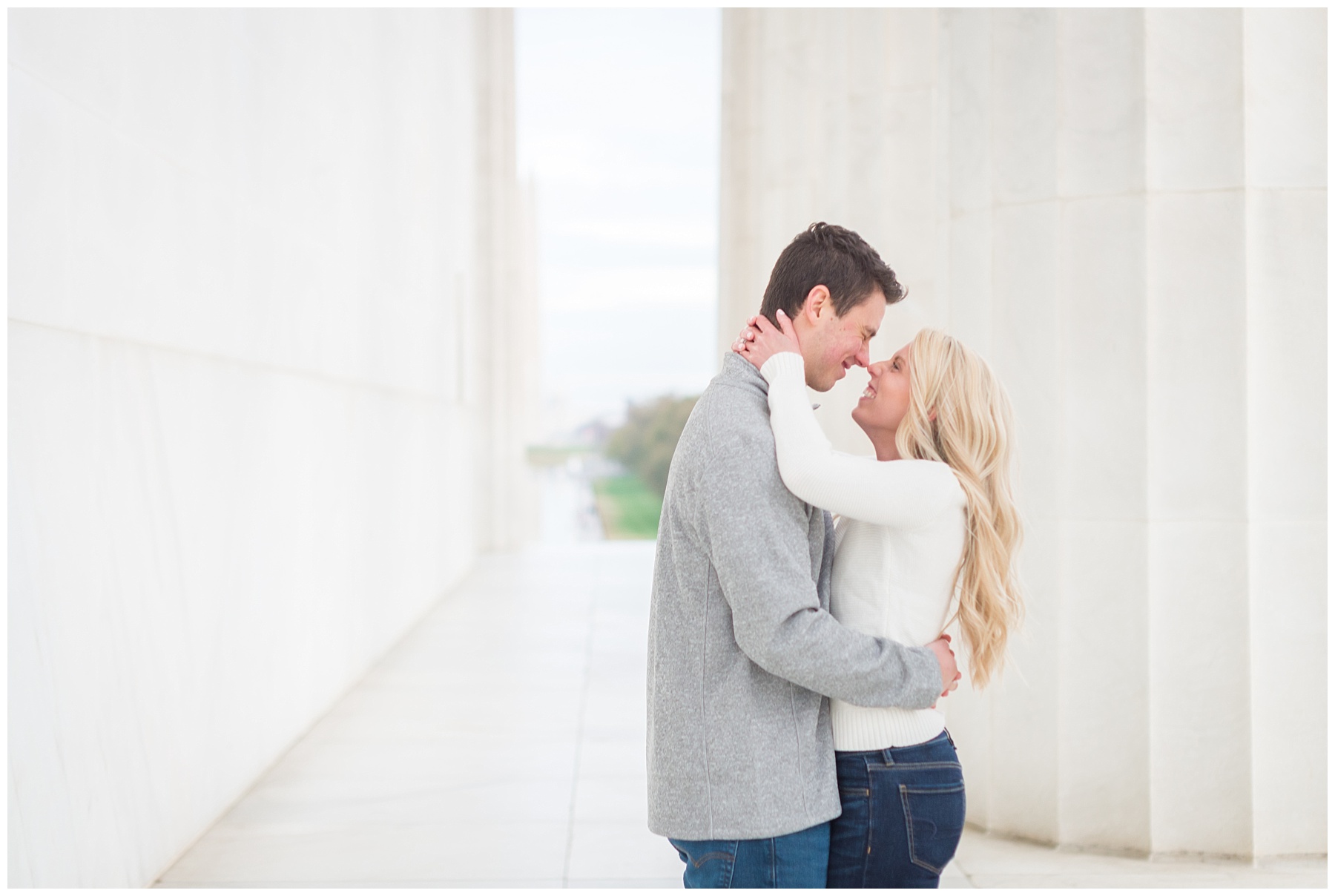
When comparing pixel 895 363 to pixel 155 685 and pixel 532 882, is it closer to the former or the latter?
pixel 532 882

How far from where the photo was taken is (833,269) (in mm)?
1979

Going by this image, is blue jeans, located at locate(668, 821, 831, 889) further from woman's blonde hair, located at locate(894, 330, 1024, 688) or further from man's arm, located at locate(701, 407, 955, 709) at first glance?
woman's blonde hair, located at locate(894, 330, 1024, 688)

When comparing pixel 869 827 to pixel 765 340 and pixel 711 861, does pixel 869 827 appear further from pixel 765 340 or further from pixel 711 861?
pixel 765 340

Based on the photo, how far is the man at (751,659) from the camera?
1762 millimetres

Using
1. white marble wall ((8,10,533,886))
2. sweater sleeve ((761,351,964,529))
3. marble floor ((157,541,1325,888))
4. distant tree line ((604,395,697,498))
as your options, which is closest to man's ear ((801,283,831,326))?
sweater sleeve ((761,351,964,529))

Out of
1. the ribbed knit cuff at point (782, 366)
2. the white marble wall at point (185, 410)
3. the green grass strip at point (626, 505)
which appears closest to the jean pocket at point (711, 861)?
the ribbed knit cuff at point (782, 366)

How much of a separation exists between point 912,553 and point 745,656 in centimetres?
37

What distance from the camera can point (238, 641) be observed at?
4.70 m

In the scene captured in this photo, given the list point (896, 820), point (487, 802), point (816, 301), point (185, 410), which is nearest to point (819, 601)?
point (896, 820)

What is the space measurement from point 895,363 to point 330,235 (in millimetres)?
5177

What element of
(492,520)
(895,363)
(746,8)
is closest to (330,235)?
(895,363)

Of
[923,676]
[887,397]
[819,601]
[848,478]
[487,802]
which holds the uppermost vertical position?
[887,397]

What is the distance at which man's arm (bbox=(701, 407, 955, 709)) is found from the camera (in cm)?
174

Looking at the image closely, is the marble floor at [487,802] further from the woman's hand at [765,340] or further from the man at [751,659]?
the woman's hand at [765,340]
